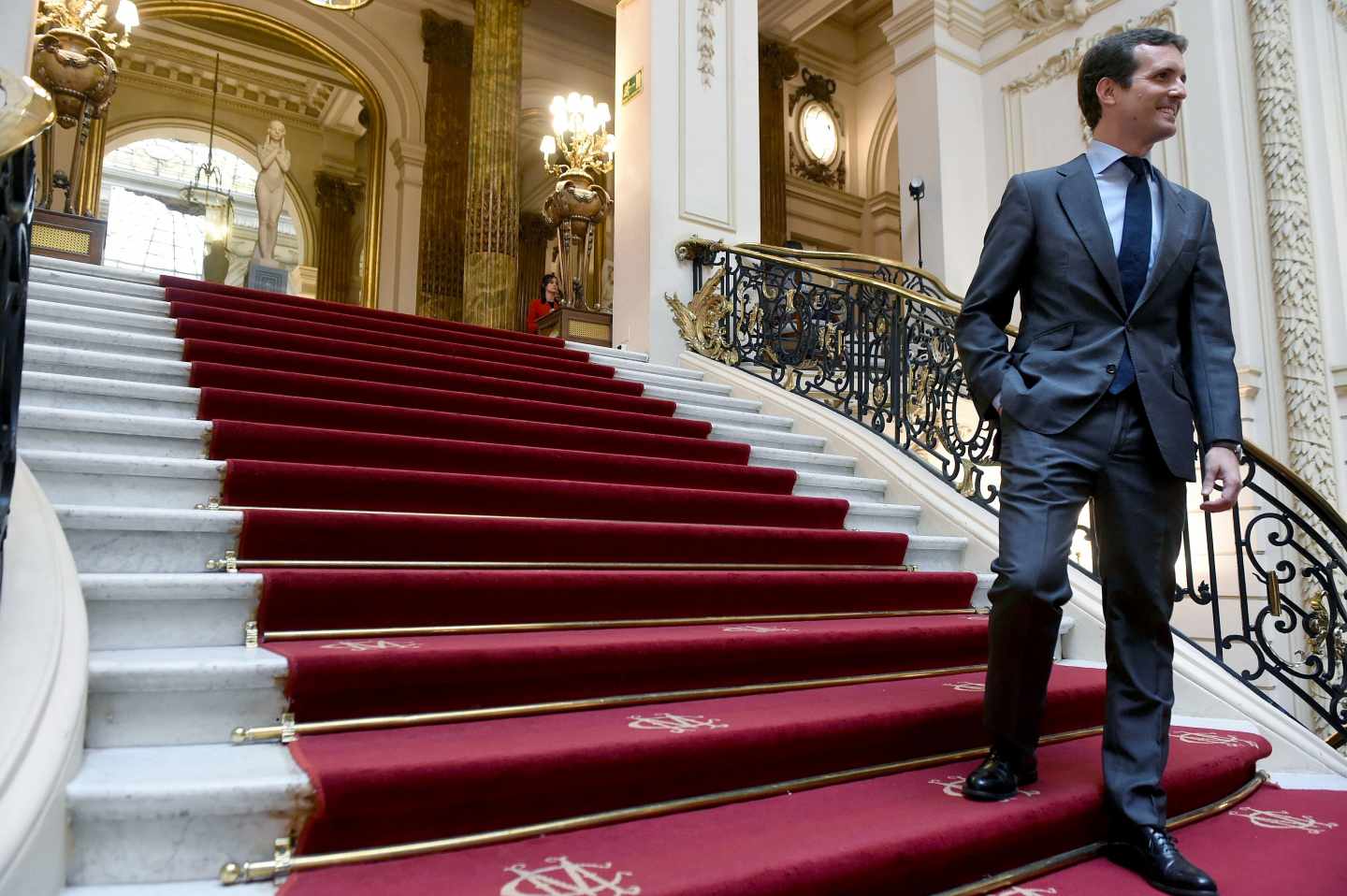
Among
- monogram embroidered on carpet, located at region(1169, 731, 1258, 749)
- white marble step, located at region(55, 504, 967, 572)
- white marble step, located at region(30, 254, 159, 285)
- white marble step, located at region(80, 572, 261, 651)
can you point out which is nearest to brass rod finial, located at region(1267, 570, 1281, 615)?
monogram embroidered on carpet, located at region(1169, 731, 1258, 749)

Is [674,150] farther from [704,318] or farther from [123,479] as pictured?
[123,479]

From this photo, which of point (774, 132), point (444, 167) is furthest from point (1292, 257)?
point (444, 167)

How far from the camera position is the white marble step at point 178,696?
1607 mm

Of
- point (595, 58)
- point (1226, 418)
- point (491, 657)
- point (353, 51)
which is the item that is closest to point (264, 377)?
point (491, 657)

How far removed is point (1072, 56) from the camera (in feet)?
29.5

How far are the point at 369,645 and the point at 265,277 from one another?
7.25 meters

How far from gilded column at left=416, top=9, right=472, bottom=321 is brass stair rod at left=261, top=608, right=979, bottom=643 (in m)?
8.16

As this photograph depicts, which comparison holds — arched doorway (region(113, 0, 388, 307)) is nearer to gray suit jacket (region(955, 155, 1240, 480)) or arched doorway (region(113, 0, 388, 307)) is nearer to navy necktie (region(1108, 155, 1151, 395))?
gray suit jacket (region(955, 155, 1240, 480))

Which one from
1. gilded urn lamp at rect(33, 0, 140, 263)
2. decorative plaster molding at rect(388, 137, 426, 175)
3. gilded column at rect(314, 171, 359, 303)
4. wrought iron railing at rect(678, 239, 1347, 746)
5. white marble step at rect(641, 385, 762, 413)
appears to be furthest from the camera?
gilded column at rect(314, 171, 359, 303)

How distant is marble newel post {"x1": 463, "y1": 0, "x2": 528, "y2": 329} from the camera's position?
28.0 feet

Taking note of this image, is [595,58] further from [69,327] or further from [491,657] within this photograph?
[491,657]

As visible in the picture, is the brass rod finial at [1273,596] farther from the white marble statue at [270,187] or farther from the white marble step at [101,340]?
the white marble statue at [270,187]

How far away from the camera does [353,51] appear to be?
39.2ft

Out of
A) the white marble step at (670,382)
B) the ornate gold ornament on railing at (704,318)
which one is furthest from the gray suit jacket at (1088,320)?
the ornate gold ornament on railing at (704,318)
